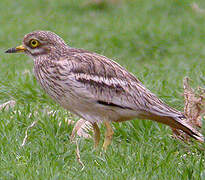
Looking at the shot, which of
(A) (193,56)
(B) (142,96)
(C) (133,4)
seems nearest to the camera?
(B) (142,96)

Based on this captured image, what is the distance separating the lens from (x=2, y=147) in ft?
15.8

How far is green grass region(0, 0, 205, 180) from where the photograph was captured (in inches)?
174

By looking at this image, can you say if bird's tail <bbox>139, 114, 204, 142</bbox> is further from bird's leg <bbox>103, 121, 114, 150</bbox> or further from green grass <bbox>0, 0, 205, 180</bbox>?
bird's leg <bbox>103, 121, 114, 150</bbox>

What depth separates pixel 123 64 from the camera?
333 inches

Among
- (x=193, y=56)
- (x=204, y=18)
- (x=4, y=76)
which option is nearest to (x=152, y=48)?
(x=193, y=56)

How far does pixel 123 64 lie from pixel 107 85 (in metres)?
3.42

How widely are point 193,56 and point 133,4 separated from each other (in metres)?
3.36

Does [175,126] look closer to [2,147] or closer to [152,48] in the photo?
[2,147]

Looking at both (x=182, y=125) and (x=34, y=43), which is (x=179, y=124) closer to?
(x=182, y=125)

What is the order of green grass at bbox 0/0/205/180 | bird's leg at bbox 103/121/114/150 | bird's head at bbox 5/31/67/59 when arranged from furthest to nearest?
bird's head at bbox 5/31/67/59
bird's leg at bbox 103/121/114/150
green grass at bbox 0/0/205/180

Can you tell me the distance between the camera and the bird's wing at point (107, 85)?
4.96 meters

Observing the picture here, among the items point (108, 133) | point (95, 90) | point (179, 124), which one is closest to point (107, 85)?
point (95, 90)

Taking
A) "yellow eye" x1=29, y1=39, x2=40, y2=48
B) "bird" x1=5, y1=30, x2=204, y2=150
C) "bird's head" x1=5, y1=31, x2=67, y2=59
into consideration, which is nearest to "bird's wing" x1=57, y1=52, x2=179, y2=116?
"bird" x1=5, y1=30, x2=204, y2=150

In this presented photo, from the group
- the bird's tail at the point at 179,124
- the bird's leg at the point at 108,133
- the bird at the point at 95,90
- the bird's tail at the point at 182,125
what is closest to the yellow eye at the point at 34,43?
the bird at the point at 95,90
